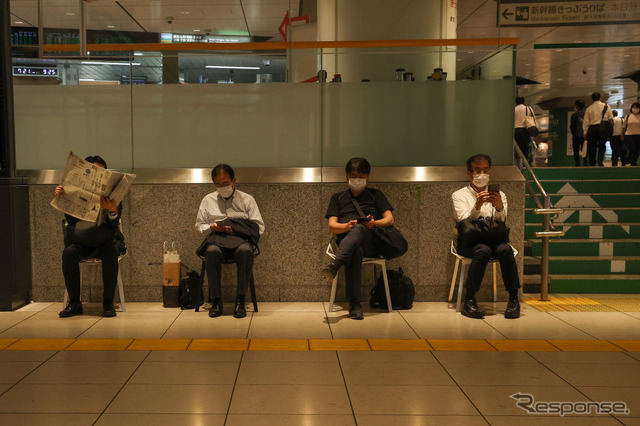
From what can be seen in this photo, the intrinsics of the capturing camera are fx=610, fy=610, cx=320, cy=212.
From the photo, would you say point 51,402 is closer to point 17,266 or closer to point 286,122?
point 17,266

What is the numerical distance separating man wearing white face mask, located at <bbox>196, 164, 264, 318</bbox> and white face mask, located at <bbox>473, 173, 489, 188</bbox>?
180 cm

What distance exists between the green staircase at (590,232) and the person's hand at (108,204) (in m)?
3.79

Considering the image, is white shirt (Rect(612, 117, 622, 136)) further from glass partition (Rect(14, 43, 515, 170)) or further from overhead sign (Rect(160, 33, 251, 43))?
overhead sign (Rect(160, 33, 251, 43))

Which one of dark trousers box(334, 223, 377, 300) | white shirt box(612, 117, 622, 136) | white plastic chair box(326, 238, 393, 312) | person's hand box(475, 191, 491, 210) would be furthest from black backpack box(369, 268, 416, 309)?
white shirt box(612, 117, 622, 136)

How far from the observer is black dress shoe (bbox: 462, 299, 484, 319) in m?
4.89

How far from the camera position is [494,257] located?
4953 millimetres

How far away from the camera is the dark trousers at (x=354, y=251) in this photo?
4.83 metres

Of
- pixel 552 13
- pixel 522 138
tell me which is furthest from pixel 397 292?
pixel 522 138

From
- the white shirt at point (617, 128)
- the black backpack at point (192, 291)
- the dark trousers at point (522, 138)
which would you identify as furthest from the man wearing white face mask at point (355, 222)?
the white shirt at point (617, 128)

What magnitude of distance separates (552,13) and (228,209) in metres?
4.41

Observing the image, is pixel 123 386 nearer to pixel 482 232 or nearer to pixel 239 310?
→ pixel 239 310

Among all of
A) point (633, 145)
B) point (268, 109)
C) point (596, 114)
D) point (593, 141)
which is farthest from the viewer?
point (633, 145)

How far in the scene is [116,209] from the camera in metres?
4.83

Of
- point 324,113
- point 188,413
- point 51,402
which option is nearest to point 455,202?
point 324,113
